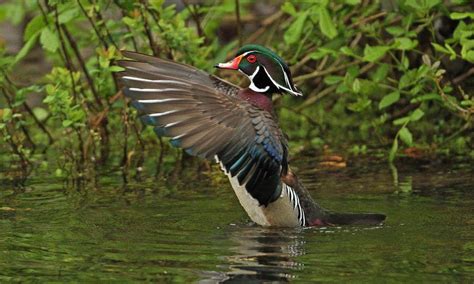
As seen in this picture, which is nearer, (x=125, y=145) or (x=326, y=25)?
(x=326, y=25)

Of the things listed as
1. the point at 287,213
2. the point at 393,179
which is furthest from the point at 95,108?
the point at 287,213

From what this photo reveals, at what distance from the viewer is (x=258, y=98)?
24.7ft

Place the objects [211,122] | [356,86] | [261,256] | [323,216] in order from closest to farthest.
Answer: [261,256] → [211,122] → [323,216] → [356,86]

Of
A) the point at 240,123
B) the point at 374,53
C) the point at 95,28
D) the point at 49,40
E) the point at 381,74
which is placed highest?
the point at 95,28

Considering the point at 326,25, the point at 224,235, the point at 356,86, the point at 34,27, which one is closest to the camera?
the point at 224,235

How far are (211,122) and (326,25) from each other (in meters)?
2.59

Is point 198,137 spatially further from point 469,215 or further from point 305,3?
point 305,3

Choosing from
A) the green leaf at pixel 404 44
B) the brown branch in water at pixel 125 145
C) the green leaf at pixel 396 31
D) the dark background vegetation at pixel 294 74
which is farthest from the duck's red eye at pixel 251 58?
the green leaf at pixel 396 31

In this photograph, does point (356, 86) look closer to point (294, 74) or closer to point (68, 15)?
point (294, 74)

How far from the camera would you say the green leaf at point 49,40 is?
944cm

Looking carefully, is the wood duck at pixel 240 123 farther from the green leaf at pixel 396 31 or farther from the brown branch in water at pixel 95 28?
the green leaf at pixel 396 31

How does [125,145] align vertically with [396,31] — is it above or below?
below

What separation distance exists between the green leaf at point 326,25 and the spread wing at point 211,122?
221 cm

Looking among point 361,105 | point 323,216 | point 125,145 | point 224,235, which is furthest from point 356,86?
point 224,235
